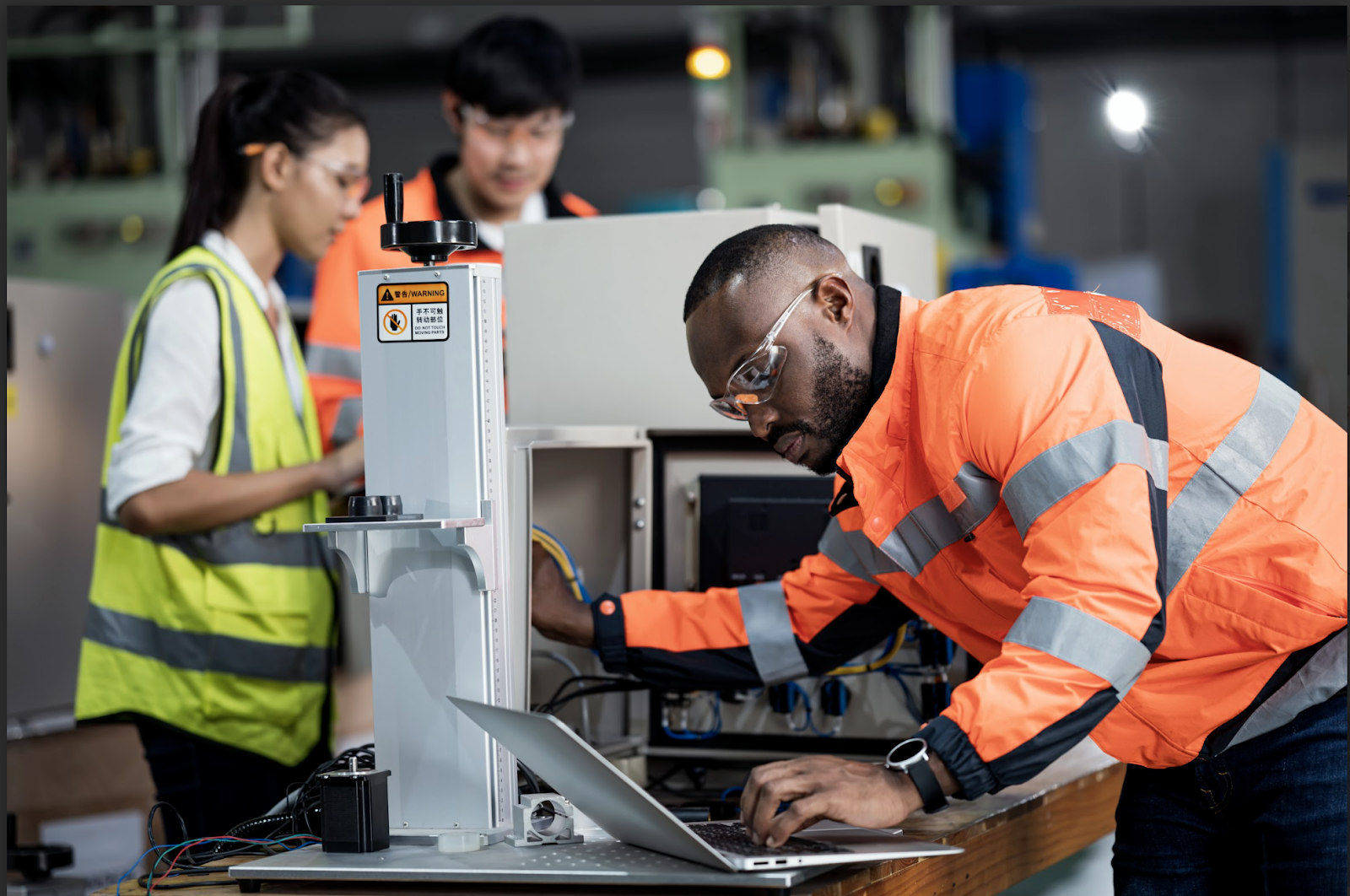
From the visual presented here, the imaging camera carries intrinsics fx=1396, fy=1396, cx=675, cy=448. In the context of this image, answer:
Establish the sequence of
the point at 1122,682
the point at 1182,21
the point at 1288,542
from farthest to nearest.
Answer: the point at 1182,21 < the point at 1288,542 < the point at 1122,682

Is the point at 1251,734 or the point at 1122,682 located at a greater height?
the point at 1122,682

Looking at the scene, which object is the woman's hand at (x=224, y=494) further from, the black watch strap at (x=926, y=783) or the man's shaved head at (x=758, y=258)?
the black watch strap at (x=926, y=783)

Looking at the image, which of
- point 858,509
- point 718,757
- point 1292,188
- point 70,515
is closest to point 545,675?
point 718,757

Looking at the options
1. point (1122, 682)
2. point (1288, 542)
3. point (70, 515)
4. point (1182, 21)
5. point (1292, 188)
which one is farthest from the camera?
point (1182, 21)

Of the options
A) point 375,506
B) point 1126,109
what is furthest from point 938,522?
point 1126,109

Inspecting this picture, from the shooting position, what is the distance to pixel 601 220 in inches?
82.6

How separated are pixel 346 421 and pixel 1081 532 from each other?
144cm

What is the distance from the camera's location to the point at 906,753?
1.29m

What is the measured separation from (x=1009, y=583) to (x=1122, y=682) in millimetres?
254

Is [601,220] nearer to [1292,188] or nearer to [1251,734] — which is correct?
[1251,734]

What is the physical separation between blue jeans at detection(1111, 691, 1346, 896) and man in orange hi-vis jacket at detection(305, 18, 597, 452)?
1.52 m

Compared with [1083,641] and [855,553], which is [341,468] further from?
[1083,641]

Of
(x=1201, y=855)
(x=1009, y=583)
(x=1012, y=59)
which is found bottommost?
(x=1201, y=855)

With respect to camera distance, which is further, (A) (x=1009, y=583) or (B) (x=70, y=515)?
(B) (x=70, y=515)
